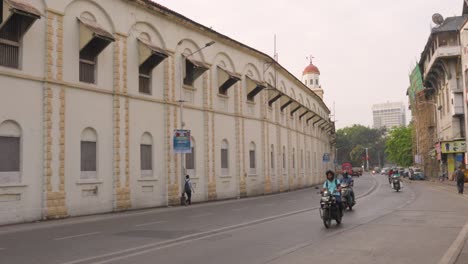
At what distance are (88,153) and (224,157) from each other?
13.5 metres

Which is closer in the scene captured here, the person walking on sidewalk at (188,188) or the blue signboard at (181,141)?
the blue signboard at (181,141)

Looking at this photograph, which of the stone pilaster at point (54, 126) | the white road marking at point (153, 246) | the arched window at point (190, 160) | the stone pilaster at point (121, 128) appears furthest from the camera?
the arched window at point (190, 160)

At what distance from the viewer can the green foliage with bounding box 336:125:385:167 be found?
527 ft

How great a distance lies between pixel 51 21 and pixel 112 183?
24.8ft

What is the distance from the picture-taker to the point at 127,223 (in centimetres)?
1778

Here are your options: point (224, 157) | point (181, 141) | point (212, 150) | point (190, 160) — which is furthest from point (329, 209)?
point (224, 157)

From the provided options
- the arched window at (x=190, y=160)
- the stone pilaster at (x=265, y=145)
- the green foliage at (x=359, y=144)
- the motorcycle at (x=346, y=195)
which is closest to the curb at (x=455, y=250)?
the motorcycle at (x=346, y=195)

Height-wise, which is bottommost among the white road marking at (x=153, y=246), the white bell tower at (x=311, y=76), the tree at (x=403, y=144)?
the white road marking at (x=153, y=246)

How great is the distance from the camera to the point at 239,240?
1273 cm

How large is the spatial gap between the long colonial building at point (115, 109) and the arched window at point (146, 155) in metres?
0.07

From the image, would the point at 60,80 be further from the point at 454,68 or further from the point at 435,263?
the point at 454,68

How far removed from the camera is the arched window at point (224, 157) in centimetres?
3462

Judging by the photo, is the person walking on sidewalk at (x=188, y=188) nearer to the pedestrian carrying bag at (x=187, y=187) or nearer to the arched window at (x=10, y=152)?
the pedestrian carrying bag at (x=187, y=187)

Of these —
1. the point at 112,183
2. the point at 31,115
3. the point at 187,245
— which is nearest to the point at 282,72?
the point at 112,183
